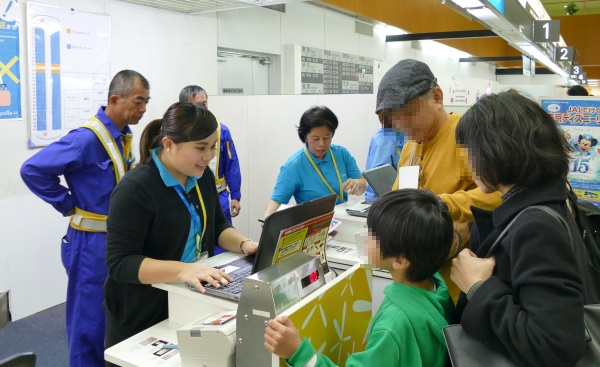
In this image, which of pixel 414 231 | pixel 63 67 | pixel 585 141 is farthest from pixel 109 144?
pixel 585 141

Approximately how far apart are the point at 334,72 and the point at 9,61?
13.0ft

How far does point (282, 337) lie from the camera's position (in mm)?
1222

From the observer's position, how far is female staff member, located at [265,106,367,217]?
129 inches

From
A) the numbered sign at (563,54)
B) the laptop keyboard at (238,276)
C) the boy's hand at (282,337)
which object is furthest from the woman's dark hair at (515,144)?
the numbered sign at (563,54)

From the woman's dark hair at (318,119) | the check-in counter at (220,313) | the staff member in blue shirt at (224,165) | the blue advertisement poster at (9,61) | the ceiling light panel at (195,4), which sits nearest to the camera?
the check-in counter at (220,313)

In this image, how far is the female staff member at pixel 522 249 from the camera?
3.13 ft

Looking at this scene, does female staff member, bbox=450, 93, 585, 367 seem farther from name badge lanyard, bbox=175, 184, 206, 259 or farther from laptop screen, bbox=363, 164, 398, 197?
laptop screen, bbox=363, 164, 398, 197

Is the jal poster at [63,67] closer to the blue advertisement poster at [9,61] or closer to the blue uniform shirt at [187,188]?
the blue advertisement poster at [9,61]

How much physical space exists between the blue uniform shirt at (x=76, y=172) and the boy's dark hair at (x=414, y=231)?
1.85 meters

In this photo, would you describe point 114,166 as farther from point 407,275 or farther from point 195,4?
point 195,4

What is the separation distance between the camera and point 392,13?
727 cm

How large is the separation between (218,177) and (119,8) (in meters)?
1.71

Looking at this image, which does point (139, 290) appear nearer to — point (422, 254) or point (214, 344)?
point (214, 344)

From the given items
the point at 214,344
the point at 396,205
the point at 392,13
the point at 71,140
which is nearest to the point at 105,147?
the point at 71,140
